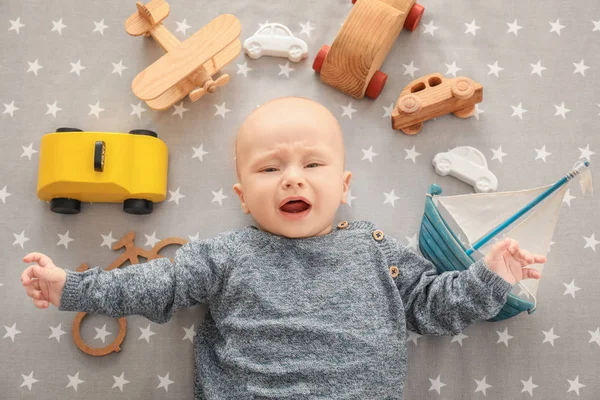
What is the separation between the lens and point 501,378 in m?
1.27

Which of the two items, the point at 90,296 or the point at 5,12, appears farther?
the point at 5,12

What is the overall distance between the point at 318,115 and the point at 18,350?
0.82 metres

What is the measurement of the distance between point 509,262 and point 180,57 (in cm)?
79

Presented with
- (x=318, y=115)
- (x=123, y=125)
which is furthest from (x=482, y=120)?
(x=123, y=125)

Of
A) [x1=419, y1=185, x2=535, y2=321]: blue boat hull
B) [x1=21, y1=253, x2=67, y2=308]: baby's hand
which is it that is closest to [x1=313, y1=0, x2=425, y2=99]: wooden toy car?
[x1=419, y1=185, x2=535, y2=321]: blue boat hull

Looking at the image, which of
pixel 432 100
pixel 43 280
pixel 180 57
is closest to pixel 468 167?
pixel 432 100

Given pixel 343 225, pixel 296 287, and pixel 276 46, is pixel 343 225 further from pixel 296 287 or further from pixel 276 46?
pixel 276 46

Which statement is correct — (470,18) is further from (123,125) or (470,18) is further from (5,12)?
(5,12)

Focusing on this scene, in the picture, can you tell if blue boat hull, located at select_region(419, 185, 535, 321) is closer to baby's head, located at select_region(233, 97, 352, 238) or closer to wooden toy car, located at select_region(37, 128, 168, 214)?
baby's head, located at select_region(233, 97, 352, 238)

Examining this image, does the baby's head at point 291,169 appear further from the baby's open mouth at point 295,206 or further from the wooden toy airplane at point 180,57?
the wooden toy airplane at point 180,57

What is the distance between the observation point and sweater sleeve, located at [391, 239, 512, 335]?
1.09 metres

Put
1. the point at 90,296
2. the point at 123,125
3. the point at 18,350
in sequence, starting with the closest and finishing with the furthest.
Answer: the point at 90,296, the point at 18,350, the point at 123,125

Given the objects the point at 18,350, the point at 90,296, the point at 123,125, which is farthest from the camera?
the point at 123,125

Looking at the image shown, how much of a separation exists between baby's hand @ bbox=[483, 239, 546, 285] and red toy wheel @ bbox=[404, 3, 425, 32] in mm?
618
